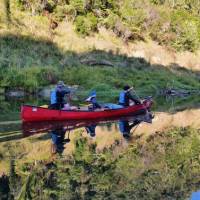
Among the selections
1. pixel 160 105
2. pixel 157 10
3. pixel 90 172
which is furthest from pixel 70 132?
pixel 157 10

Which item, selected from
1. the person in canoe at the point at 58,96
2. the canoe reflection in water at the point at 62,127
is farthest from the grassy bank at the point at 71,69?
the person in canoe at the point at 58,96

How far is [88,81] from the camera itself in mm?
44188

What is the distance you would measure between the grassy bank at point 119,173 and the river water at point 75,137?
0.47ft

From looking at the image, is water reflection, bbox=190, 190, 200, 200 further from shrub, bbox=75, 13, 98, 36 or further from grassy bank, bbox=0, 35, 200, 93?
shrub, bbox=75, 13, 98, 36

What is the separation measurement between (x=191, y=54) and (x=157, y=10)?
6807 mm

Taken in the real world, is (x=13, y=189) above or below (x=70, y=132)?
above

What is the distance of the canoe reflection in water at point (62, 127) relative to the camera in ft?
75.4

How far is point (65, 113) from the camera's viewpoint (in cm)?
2712

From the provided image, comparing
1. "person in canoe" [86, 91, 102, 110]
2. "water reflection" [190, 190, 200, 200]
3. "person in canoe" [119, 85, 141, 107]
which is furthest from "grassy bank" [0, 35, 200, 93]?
"water reflection" [190, 190, 200, 200]

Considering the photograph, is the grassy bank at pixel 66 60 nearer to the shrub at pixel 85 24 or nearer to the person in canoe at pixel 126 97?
the shrub at pixel 85 24

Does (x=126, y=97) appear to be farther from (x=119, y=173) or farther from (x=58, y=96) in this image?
(x=119, y=173)

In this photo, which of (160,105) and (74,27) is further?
(74,27)

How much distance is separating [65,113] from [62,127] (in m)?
0.82

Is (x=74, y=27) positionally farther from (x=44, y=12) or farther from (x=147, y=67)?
(x=147, y=67)
